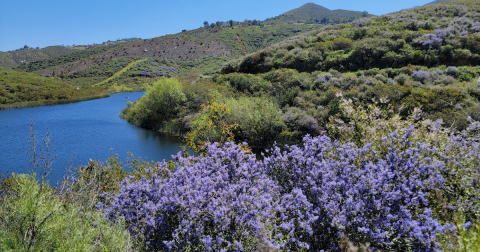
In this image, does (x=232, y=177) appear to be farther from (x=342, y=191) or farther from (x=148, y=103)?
(x=148, y=103)

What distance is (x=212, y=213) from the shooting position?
150 inches

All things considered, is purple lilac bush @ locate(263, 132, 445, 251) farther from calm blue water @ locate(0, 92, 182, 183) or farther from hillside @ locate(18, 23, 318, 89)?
hillside @ locate(18, 23, 318, 89)

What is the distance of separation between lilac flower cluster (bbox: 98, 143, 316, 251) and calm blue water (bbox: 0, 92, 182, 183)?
9721 mm

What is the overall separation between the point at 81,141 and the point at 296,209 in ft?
78.7

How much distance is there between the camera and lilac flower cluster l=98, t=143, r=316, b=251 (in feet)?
12.1

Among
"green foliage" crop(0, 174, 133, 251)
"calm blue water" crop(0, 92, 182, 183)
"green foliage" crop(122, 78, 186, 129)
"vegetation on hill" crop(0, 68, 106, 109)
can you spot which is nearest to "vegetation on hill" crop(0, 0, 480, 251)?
"green foliage" crop(122, 78, 186, 129)

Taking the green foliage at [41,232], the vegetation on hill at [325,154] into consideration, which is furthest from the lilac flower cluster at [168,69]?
the green foliage at [41,232]

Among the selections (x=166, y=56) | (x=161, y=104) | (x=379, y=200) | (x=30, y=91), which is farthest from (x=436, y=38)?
(x=166, y=56)

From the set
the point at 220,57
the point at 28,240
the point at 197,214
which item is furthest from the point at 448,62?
the point at 220,57

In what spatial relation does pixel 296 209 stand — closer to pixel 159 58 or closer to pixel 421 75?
pixel 421 75

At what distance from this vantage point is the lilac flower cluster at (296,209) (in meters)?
3.65

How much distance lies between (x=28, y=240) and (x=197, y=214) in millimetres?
1950

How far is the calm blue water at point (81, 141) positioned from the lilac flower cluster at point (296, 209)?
1005 centimetres

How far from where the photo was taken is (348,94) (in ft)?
65.8
